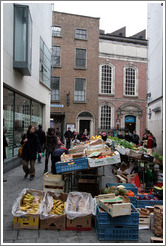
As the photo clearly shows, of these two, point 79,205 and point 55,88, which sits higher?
point 55,88

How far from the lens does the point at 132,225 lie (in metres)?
4.01

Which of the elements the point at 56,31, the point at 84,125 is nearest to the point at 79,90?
the point at 84,125

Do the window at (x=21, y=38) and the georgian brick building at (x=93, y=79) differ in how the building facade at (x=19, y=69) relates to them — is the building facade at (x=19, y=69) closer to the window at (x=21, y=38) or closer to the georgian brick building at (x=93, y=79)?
the window at (x=21, y=38)

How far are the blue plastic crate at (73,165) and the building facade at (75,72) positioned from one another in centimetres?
2098

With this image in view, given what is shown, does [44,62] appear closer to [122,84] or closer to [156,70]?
[156,70]

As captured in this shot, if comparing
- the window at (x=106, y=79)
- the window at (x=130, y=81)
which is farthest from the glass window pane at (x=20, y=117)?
the window at (x=130, y=81)

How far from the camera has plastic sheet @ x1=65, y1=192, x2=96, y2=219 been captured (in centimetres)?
427

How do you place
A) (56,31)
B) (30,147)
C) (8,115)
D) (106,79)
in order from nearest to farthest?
(30,147) < (8,115) < (56,31) < (106,79)

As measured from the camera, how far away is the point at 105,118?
27.7 meters

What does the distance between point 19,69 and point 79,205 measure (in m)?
6.75

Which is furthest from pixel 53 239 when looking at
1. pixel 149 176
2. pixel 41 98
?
pixel 41 98

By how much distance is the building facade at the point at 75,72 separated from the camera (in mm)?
26562

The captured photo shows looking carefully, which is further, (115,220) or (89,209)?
(89,209)

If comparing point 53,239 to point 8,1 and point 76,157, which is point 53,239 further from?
point 8,1
